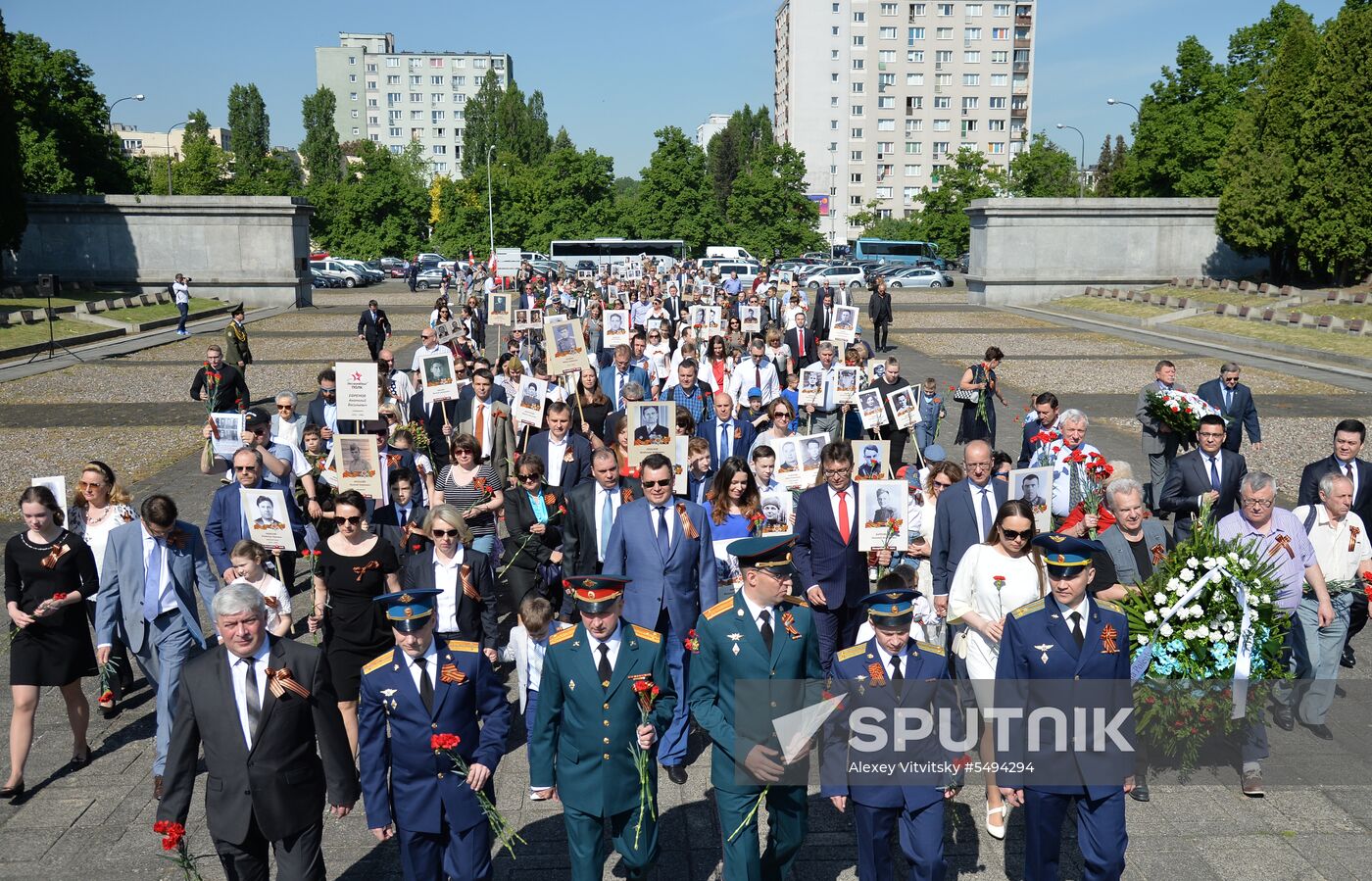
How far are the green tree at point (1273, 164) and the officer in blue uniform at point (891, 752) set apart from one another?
42143 mm

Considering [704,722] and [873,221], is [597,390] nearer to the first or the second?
[704,722]

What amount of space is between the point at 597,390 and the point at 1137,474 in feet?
26.6

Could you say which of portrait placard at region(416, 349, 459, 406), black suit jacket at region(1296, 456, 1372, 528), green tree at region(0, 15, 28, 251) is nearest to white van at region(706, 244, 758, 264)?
green tree at region(0, 15, 28, 251)

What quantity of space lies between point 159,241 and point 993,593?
4550cm

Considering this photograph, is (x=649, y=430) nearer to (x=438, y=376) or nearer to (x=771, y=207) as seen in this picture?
(x=438, y=376)

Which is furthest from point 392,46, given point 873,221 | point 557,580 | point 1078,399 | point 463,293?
point 557,580

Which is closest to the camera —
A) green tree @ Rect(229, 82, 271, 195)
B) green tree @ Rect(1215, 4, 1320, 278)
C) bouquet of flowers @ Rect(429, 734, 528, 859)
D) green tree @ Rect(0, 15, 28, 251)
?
bouquet of flowers @ Rect(429, 734, 528, 859)

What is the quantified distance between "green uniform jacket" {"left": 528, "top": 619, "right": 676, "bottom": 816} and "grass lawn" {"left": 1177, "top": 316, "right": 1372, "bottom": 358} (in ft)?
91.8

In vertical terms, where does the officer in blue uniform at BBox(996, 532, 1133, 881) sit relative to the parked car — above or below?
below

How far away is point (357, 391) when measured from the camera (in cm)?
1202

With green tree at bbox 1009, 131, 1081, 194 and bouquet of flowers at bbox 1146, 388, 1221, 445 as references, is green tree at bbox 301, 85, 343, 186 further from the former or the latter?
bouquet of flowers at bbox 1146, 388, 1221, 445

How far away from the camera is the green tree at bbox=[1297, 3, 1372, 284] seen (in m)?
38.3

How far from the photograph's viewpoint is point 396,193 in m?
75.4

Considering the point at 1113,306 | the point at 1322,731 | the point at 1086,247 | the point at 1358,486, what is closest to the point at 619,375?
the point at 1358,486
